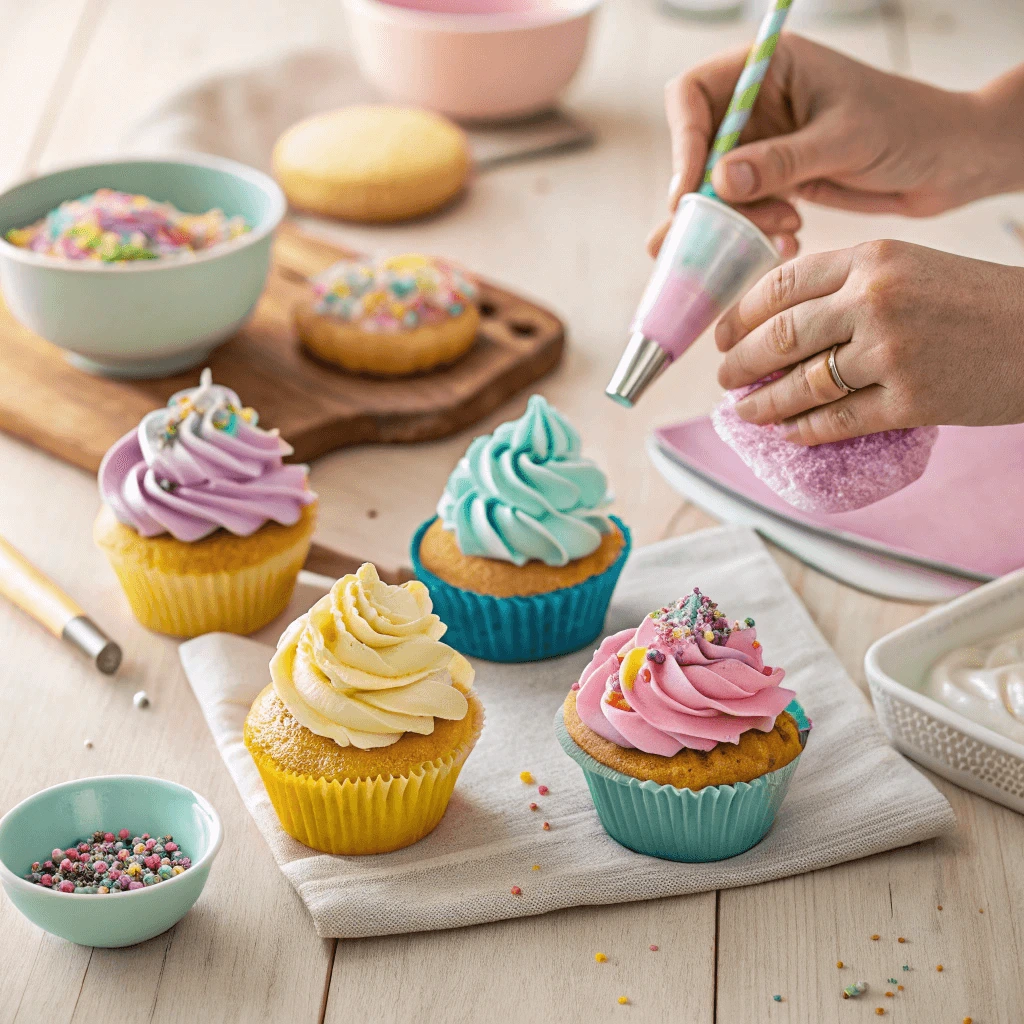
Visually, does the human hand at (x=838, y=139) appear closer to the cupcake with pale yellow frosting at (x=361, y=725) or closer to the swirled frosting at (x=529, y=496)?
the swirled frosting at (x=529, y=496)

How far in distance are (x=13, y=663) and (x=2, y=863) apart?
46 cm

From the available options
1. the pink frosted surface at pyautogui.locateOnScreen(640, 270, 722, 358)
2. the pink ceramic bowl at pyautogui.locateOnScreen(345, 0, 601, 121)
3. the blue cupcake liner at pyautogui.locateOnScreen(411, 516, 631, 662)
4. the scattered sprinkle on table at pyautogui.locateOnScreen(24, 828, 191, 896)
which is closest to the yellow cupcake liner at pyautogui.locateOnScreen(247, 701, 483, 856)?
the scattered sprinkle on table at pyautogui.locateOnScreen(24, 828, 191, 896)

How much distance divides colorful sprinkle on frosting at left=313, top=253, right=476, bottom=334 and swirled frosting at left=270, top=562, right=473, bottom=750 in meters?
0.85

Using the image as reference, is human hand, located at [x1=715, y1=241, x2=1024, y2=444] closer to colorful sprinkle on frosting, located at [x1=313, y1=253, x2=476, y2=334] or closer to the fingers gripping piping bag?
the fingers gripping piping bag

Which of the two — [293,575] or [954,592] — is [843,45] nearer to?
[954,592]

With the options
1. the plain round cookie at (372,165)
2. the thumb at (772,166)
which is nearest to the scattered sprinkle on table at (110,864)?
the thumb at (772,166)

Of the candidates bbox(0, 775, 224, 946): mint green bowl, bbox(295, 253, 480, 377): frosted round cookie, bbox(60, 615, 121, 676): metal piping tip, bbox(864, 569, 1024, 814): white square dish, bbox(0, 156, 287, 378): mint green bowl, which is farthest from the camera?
bbox(295, 253, 480, 377): frosted round cookie

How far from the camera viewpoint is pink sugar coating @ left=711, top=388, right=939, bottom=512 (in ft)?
4.72

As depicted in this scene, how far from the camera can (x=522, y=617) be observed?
1578 millimetres

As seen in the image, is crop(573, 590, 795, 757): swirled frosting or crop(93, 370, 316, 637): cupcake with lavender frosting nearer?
crop(573, 590, 795, 757): swirled frosting

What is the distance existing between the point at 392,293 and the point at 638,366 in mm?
780

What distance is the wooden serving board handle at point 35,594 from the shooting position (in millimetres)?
1615

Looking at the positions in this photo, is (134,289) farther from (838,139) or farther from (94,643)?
(838,139)

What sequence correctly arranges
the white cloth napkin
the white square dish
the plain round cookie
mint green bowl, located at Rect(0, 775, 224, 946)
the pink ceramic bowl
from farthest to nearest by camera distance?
1. the pink ceramic bowl
2. the plain round cookie
3. the white square dish
4. the white cloth napkin
5. mint green bowl, located at Rect(0, 775, 224, 946)
